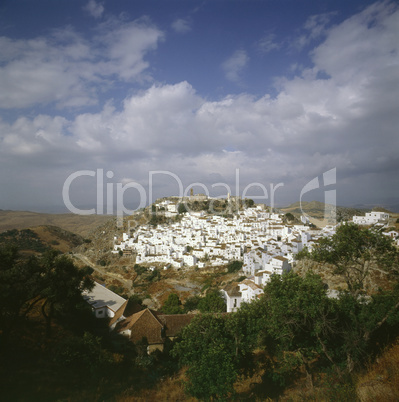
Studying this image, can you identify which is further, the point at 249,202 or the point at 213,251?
the point at 249,202

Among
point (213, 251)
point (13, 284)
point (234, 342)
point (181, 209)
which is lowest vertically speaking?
point (213, 251)

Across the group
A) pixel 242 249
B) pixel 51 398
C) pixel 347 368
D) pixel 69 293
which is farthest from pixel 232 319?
pixel 242 249

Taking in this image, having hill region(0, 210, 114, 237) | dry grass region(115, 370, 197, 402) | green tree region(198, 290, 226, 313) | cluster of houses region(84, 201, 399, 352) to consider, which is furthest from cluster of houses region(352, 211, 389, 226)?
hill region(0, 210, 114, 237)

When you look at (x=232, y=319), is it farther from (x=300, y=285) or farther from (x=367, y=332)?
(x=367, y=332)

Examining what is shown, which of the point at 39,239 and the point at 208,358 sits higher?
the point at 208,358

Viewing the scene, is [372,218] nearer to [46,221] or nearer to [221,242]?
[221,242]

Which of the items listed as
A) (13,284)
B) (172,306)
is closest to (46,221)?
(172,306)
